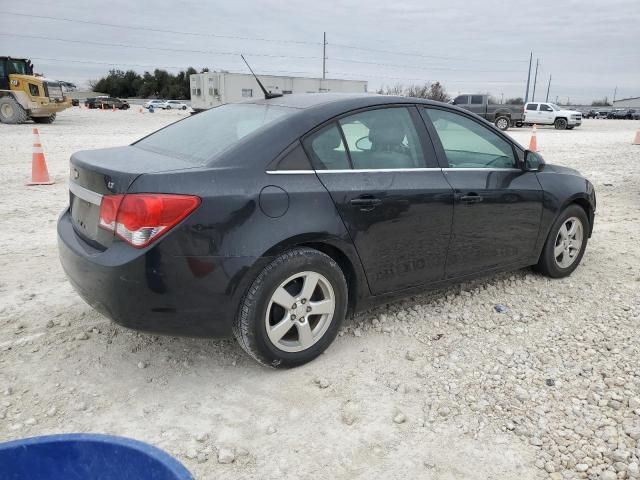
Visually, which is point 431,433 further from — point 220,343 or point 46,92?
point 46,92

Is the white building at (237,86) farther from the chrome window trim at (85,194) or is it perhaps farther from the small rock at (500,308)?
the chrome window trim at (85,194)

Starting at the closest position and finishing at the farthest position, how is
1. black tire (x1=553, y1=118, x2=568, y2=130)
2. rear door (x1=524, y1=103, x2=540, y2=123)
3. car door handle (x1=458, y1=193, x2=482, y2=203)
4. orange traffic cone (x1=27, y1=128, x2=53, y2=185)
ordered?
car door handle (x1=458, y1=193, x2=482, y2=203), orange traffic cone (x1=27, y1=128, x2=53, y2=185), black tire (x1=553, y1=118, x2=568, y2=130), rear door (x1=524, y1=103, x2=540, y2=123)

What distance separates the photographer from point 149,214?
2572 mm

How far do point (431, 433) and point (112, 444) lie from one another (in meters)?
1.59

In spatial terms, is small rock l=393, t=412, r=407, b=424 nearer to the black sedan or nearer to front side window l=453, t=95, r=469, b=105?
the black sedan

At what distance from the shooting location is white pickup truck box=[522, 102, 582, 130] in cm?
3119

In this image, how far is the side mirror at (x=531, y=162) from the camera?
13.6 feet

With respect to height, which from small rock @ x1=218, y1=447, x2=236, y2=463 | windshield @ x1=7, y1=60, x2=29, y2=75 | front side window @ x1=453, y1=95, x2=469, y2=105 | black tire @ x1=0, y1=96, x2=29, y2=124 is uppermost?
windshield @ x1=7, y1=60, x2=29, y2=75

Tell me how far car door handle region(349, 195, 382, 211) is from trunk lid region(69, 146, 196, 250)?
95 centimetres

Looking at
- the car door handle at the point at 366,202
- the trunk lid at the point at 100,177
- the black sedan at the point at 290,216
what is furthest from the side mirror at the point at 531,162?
the trunk lid at the point at 100,177

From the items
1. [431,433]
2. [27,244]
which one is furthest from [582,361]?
[27,244]

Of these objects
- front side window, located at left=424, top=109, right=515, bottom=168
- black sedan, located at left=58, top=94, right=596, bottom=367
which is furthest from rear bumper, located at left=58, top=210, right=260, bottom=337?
front side window, located at left=424, top=109, right=515, bottom=168

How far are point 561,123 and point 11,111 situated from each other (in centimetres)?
2882

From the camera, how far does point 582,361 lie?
10.7ft
